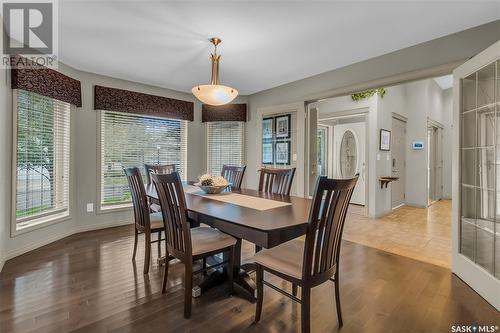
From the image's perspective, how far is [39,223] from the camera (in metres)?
3.04

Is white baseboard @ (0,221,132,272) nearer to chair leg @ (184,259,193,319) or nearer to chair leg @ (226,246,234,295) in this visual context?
chair leg @ (184,259,193,319)

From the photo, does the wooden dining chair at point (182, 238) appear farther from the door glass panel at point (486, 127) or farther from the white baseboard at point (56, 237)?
the door glass panel at point (486, 127)

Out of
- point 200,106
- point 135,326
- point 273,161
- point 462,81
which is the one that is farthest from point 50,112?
point 462,81

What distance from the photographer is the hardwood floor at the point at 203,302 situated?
1.66 metres

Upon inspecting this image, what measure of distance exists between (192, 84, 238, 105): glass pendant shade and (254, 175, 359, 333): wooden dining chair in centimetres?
155

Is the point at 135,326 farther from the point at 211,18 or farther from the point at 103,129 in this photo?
the point at 103,129

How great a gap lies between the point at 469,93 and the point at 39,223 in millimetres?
4860

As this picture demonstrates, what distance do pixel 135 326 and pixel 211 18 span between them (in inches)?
97.5

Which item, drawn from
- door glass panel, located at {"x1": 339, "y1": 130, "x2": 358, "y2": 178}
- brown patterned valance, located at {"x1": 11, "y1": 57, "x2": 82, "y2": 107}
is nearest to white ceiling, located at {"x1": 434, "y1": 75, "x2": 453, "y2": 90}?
door glass panel, located at {"x1": 339, "y1": 130, "x2": 358, "y2": 178}

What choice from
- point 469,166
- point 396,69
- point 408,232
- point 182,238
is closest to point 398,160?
point 408,232

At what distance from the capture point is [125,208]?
404 cm

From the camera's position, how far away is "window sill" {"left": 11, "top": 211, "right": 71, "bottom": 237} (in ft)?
9.09

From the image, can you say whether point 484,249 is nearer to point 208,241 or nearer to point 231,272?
point 231,272

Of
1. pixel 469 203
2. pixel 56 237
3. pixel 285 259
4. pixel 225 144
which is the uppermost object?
pixel 225 144
